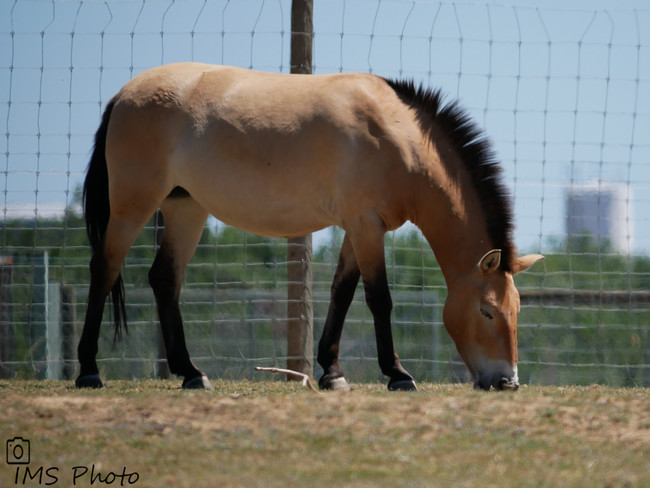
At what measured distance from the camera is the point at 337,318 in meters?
5.34

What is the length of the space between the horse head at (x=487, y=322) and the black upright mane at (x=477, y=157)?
5.8 inches

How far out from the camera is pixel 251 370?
7.91 metres

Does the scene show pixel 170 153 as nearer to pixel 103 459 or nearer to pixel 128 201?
pixel 128 201

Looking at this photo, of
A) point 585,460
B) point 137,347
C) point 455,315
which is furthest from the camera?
point 137,347

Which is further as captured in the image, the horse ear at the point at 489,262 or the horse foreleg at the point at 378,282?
the horse foreleg at the point at 378,282

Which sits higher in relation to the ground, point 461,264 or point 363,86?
point 363,86

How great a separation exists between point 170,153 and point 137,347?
280 cm

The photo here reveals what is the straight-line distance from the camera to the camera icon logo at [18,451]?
2982mm

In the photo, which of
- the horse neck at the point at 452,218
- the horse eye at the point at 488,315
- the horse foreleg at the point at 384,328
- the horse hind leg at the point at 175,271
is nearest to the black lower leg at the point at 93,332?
the horse hind leg at the point at 175,271

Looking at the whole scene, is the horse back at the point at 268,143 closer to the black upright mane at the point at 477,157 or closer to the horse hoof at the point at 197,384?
the black upright mane at the point at 477,157

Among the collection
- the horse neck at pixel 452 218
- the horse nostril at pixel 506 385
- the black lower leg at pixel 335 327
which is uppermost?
the horse neck at pixel 452 218

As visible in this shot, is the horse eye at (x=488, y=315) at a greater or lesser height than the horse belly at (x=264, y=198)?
lesser

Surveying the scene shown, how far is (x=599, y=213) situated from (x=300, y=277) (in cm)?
283

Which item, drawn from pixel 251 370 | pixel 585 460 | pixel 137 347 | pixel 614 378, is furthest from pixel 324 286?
pixel 585 460
